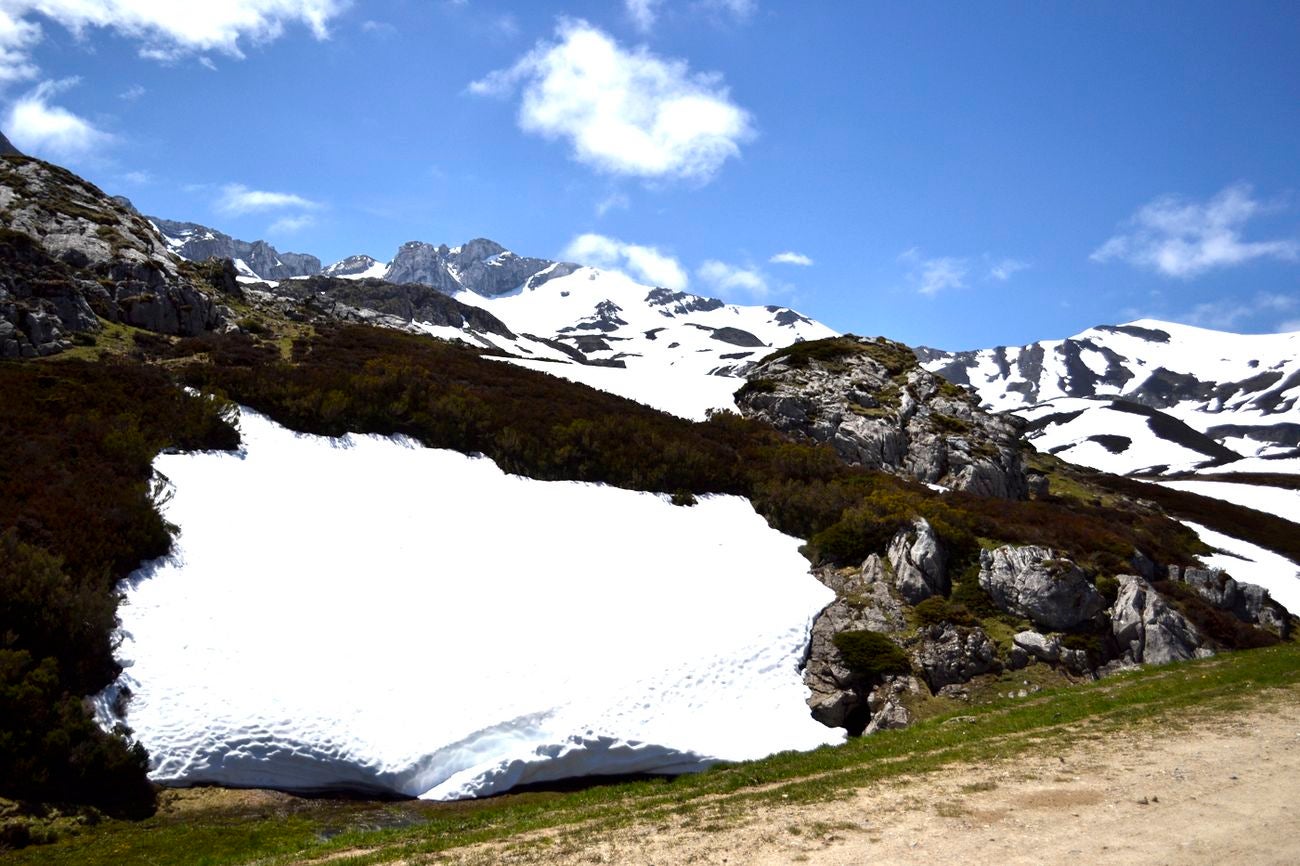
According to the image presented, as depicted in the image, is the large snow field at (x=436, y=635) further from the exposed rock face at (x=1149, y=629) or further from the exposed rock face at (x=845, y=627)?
the exposed rock face at (x=1149, y=629)

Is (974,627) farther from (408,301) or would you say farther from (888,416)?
(408,301)

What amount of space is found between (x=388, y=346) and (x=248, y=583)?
2805cm

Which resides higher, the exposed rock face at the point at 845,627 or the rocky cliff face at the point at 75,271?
the rocky cliff face at the point at 75,271

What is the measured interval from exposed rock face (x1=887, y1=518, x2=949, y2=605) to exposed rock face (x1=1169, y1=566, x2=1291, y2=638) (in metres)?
12.5

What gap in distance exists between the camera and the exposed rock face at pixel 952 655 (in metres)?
19.9

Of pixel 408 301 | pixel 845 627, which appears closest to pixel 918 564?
pixel 845 627

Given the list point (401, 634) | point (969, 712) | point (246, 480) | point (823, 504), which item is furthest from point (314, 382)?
point (969, 712)

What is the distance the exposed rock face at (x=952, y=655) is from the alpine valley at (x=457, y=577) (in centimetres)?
8

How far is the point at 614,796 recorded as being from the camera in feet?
45.2

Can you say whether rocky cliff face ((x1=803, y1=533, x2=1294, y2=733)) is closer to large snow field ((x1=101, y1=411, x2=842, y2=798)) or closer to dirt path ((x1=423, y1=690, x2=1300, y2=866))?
large snow field ((x1=101, y1=411, x2=842, y2=798))

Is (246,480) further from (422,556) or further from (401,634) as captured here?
(401,634)

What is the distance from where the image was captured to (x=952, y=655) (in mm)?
20219

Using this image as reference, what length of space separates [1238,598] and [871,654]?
18965 mm

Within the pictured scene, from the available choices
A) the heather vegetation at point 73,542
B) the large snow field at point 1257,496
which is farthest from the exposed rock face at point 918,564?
the large snow field at point 1257,496
